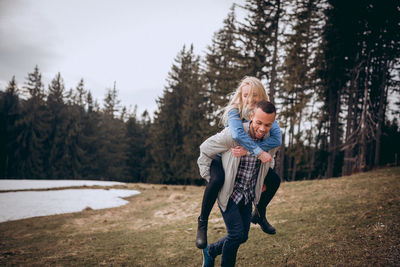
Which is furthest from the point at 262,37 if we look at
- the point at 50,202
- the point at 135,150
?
the point at 135,150

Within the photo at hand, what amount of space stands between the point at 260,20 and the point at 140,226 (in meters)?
12.8

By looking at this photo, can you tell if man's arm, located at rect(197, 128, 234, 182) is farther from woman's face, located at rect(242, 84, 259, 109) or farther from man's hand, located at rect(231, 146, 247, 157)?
woman's face, located at rect(242, 84, 259, 109)

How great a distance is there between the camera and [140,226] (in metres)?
7.75

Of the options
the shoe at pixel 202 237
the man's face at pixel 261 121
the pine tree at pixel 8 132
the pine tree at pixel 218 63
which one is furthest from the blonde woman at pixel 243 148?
the pine tree at pixel 8 132

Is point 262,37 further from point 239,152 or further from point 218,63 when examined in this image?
point 239,152

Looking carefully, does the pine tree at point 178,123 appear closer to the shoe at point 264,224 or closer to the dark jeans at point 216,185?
the shoe at point 264,224

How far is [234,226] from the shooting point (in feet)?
8.34

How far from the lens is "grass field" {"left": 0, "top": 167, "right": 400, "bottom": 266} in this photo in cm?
362

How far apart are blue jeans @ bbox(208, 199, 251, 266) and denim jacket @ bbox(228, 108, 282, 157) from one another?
70 cm

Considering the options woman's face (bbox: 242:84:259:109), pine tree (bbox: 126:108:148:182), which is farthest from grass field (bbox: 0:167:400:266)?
pine tree (bbox: 126:108:148:182)

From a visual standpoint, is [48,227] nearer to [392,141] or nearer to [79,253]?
[79,253]

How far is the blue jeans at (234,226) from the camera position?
255 cm

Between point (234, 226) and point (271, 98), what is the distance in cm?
1122

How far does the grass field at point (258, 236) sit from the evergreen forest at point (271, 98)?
9.07ft
